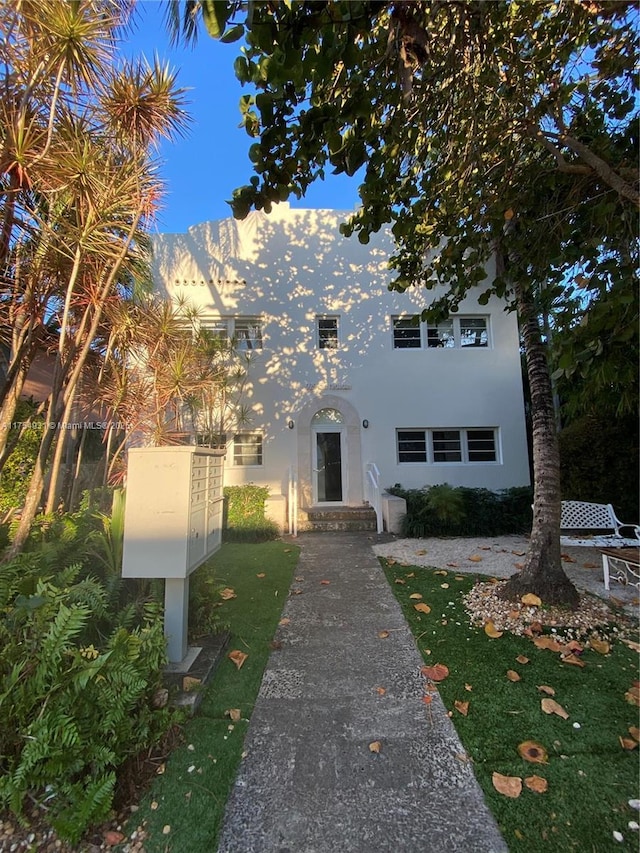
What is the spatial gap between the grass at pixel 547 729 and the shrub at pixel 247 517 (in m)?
4.68

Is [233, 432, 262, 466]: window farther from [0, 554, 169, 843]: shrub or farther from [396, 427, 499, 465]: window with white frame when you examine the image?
[0, 554, 169, 843]: shrub

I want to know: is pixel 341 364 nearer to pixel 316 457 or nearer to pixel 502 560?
pixel 316 457

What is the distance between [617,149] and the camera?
3670mm

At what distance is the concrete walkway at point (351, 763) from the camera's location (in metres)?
1.75

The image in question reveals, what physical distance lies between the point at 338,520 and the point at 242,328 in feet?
18.5

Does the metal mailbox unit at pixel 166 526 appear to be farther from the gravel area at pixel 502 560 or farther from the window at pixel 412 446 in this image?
the window at pixel 412 446

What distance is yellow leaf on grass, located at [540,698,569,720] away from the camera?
2535mm

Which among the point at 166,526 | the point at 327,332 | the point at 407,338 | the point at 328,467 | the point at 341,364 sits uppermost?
the point at 327,332

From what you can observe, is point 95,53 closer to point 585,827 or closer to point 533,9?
point 533,9

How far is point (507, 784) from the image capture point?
1.99 m

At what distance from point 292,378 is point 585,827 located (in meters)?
9.40

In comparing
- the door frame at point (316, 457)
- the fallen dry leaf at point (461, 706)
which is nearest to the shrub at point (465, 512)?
the door frame at point (316, 457)

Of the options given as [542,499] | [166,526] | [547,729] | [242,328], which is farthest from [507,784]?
[242,328]

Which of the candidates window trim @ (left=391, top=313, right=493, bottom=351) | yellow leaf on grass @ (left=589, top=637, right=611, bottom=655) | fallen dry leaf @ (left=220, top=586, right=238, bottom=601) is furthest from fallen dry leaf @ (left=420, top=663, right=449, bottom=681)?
window trim @ (left=391, top=313, right=493, bottom=351)
